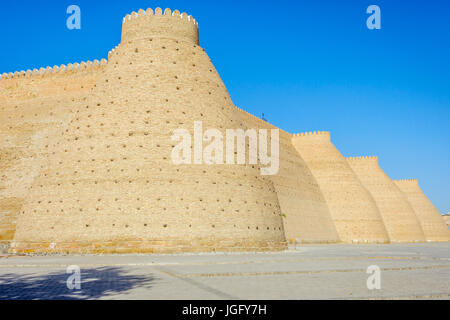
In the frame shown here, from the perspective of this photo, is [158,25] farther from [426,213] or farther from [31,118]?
[426,213]

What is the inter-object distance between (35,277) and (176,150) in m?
9.91

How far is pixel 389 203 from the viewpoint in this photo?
48375 mm

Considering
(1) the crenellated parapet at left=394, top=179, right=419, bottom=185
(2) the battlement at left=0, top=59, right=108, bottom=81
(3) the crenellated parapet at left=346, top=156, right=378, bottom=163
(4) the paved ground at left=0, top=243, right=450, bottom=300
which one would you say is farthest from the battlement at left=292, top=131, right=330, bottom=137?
(4) the paved ground at left=0, top=243, right=450, bottom=300

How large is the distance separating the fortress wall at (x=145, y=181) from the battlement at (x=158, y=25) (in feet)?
1.37

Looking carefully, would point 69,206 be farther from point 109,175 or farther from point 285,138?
point 285,138

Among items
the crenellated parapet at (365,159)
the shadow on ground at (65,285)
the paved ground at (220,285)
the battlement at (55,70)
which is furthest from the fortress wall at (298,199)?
the shadow on ground at (65,285)

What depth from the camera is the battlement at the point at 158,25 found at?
836 inches

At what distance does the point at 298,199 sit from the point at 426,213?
2632 centimetres

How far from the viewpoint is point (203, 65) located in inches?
845

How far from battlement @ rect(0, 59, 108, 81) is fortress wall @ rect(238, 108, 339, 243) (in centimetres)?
1364

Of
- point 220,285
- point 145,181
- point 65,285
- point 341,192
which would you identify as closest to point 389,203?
point 341,192

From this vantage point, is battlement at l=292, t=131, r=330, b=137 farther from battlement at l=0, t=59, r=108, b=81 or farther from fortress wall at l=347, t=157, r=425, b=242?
battlement at l=0, t=59, r=108, b=81

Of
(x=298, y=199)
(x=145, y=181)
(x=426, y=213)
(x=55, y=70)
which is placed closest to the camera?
(x=145, y=181)

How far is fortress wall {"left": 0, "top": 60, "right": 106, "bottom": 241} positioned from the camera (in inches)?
1040
